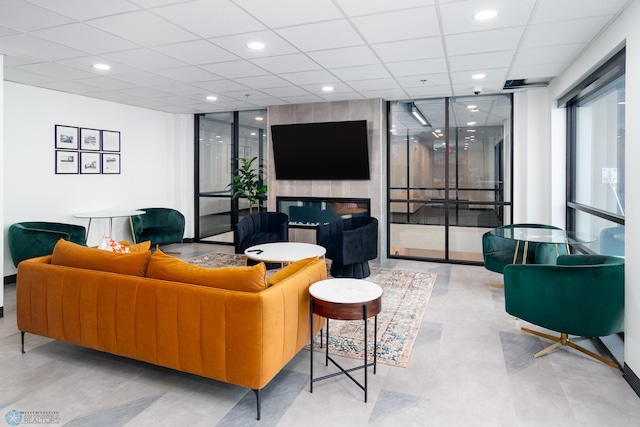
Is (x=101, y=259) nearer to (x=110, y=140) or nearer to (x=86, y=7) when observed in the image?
(x=86, y=7)

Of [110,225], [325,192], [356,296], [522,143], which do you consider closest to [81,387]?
[356,296]

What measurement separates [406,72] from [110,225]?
5.26m

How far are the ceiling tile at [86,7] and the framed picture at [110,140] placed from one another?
3.91 metres

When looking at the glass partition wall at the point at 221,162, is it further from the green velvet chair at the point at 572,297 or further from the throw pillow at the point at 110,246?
the green velvet chair at the point at 572,297

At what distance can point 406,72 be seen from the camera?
16.1ft

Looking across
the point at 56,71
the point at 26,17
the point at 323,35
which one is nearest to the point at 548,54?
the point at 323,35

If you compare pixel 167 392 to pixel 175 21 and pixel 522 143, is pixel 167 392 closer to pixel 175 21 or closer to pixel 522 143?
pixel 175 21

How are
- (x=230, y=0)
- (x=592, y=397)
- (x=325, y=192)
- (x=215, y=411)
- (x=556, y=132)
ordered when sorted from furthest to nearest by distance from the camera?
(x=325, y=192) < (x=556, y=132) < (x=230, y=0) < (x=592, y=397) < (x=215, y=411)

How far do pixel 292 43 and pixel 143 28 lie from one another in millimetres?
1332

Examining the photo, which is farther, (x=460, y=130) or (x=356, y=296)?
(x=460, y=130)

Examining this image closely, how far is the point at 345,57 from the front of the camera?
4301 millimetres

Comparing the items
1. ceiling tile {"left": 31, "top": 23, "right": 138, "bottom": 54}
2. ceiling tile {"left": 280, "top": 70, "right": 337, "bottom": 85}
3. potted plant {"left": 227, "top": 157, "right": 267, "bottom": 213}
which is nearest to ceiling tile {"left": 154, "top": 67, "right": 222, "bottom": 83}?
ceiling tile {"left": 31, "top": 23, "right": 138, "bottom": 54}

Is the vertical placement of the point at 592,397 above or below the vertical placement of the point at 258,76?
below

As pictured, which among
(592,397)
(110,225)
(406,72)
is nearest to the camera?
(592,397)
